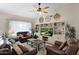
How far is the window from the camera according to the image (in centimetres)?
184

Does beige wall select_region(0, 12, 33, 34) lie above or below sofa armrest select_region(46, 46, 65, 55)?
above

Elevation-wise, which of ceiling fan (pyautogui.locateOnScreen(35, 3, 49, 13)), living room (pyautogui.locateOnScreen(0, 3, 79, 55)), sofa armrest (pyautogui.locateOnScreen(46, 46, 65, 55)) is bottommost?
sofa armrest (pyautogui.locateOnScreen(46, 46, 65, 55))

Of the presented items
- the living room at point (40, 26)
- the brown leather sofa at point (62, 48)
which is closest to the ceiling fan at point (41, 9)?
the living room at point (40, 26)

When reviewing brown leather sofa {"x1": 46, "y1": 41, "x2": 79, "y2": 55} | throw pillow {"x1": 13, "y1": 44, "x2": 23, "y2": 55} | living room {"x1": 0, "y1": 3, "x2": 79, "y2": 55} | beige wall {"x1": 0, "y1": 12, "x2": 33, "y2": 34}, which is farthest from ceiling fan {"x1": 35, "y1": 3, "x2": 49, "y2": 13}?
throw pillow {"x1": 13, "y1": 44, "x2": 23, "y2": 55}

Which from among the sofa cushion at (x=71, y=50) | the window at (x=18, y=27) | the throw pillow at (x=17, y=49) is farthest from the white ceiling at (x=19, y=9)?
the sofa cushion at (x=71, y=50)

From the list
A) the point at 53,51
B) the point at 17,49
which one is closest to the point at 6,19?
the point at 17,49

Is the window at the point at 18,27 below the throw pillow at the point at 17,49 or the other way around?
the other way around

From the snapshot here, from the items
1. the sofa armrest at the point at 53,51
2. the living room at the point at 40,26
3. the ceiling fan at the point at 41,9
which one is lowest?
the sofa armrest at the point at 53,51

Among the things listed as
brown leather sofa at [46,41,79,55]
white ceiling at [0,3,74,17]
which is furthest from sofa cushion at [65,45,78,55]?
white ceiling at [0,3,74,17]

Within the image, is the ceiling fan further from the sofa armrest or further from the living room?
the sofa armrest

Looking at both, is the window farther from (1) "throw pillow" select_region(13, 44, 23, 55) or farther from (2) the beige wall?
(1) "throw pillow" select_region(13, 44, 23, 55)

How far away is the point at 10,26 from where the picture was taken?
72.3 inches

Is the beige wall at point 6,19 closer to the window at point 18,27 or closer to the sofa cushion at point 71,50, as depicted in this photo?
the window at point 18,27

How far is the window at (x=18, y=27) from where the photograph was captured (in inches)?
72.4
